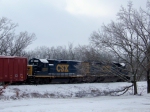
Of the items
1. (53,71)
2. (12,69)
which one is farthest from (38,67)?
(12,69)

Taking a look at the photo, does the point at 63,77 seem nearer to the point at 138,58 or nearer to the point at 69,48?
the point at 138,58

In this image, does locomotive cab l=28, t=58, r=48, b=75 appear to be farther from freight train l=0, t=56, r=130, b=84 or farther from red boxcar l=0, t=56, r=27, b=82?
red boxcar l=0, t=56, r=27, b=82

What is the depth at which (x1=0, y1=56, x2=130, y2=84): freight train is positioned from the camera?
2583 cm

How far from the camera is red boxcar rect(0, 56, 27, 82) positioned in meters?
28.5

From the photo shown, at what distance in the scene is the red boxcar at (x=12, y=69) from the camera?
2852 centimetres

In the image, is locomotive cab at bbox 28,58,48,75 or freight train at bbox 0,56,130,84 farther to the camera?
locomotive cab at bbox 28,58,48,75

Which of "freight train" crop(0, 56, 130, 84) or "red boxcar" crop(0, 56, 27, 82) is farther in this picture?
"red boxcar" crop(0, 56, 27, 82)

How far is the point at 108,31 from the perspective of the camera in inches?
973

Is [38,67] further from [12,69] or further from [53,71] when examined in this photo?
[12,69]

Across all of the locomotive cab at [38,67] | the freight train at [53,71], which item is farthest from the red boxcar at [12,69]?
the locomotive cab at [38,67]

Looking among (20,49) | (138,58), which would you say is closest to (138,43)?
(138,58)

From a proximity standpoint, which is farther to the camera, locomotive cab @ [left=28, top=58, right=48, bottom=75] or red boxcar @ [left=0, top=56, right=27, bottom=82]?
locomotive cab @ [left=28, top=58, right=48, bottom=75]

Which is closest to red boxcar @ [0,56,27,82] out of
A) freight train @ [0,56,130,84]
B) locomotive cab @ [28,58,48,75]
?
freight train @ [0,56,130,84]

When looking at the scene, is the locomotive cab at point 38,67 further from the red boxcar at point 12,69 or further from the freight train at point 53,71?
the red boxcar at point 12,69
